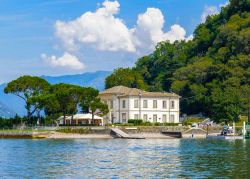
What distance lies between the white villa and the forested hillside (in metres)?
7.76

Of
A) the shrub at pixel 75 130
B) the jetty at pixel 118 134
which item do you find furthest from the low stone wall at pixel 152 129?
Answer: the shrub at pixel 75 130

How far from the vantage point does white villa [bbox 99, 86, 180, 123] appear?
114 meters

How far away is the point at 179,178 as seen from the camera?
38.5m

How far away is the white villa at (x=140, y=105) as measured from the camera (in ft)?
375

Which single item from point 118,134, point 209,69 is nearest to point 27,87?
point 118,134

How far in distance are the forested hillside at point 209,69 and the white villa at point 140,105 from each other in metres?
7.76

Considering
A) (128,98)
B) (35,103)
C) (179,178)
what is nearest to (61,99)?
(35,103)

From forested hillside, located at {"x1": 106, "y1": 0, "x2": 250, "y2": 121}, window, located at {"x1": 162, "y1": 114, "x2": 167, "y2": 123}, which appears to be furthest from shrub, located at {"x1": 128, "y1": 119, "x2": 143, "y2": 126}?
forested hillside, located at {"x1": 106, "y1": 0, "x2": 250, "y2": 121}

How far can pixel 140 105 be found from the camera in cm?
11450

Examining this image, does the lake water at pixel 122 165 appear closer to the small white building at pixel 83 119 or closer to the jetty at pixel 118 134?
the jetty at pixel 118 134

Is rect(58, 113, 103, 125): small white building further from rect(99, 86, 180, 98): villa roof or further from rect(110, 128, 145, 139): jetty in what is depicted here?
rect(110, 128, 145, 139): jetty

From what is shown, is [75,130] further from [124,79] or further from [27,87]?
[124,79]

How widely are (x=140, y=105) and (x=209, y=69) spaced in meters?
22.3

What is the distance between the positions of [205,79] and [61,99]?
37.0 m
